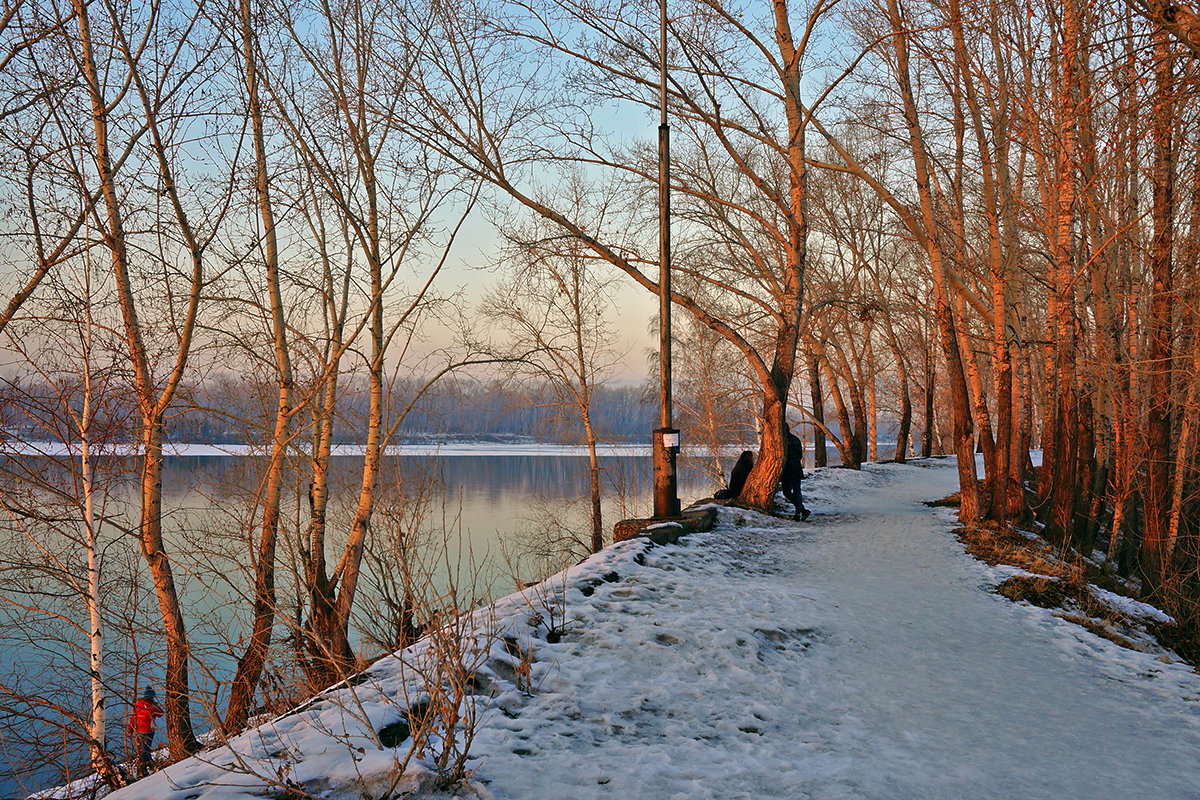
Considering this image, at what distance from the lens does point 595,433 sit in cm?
1902

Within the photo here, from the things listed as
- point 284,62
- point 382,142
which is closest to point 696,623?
point 382,142

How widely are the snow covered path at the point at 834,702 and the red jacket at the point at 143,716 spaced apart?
4611mm

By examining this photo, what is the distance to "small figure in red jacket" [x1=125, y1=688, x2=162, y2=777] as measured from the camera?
6.29 metres

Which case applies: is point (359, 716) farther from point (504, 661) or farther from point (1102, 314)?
point (1102, 314)

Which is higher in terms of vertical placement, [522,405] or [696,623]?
[522,405]

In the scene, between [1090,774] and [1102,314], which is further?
[1102,314]

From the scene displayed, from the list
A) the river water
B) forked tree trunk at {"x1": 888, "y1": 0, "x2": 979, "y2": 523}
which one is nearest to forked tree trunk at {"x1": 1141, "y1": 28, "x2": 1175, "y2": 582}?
forked tree trunk at {"x1": 888, "y1": 0, "x2": 979, "y2": 523}

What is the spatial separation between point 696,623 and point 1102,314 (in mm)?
10679

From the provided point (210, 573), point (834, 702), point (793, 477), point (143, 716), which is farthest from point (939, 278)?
point (210, 573)

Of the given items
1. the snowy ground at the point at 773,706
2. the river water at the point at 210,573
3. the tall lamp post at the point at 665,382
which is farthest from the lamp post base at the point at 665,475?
the snowy ground at the point at 773,706

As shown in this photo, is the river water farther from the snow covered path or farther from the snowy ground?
the snow covered path

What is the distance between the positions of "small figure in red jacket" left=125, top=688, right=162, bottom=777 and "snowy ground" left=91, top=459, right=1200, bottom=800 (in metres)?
3.89

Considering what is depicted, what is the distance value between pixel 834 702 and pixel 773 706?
44cm

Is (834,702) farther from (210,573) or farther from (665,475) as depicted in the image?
(210,573)
